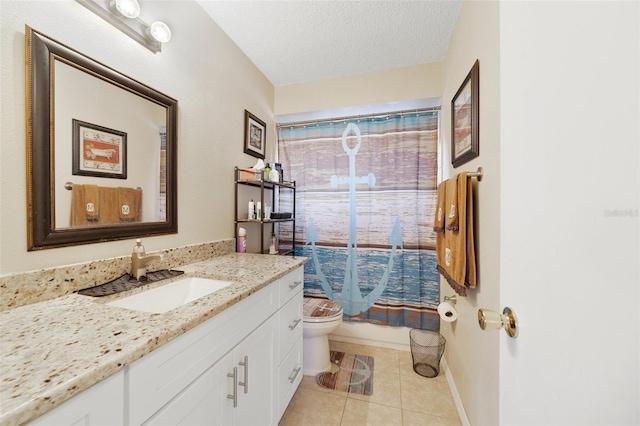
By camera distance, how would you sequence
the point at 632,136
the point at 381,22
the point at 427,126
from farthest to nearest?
the point at 427,126 < the point at 381,22 < the point at 632,136

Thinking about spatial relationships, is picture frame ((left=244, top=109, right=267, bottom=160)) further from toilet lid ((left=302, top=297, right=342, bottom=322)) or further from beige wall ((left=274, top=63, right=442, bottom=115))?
toilet lid ((left=302, top=297, right=342, bottom=322))

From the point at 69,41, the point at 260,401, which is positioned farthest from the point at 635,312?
A: the point at 69,41

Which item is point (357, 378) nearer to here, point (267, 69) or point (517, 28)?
point (517, 28)

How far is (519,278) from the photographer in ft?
1.54

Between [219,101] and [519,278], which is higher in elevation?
[219,101]

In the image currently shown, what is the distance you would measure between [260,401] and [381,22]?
7.59 feet

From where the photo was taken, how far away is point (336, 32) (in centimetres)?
167

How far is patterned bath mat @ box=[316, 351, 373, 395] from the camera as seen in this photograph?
1681 millimetres

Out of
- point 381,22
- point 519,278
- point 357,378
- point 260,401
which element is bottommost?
point 357,378

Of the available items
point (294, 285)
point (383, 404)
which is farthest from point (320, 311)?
point (383, 404)

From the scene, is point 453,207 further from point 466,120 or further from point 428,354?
point 428,354

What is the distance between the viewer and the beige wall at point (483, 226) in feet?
3.25

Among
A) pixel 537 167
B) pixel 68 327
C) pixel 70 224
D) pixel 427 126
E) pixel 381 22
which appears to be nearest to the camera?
pixel 537 167

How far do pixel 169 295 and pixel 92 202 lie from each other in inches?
19.5
